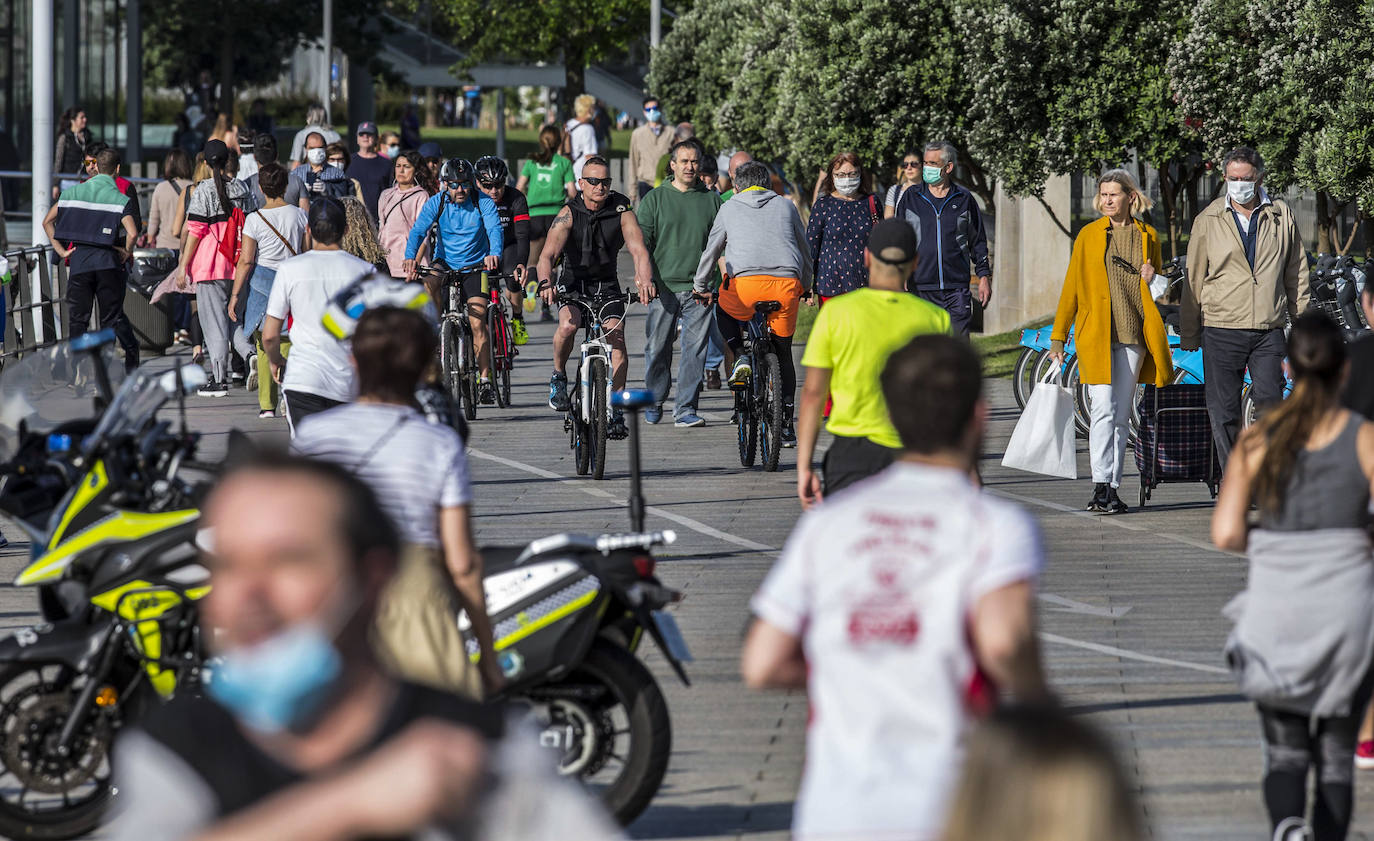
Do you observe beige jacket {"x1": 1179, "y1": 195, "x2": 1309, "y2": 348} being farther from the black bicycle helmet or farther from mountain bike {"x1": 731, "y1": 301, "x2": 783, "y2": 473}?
the black bicycle helmet

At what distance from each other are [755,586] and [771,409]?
12.1 ft

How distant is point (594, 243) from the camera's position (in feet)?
45.2

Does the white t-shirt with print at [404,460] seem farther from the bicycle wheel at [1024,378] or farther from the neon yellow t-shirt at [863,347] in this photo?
the bicycle wheel at [1024,378]

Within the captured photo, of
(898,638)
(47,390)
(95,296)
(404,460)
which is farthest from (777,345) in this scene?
(898,638)

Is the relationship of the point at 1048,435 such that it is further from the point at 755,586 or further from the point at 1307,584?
the point at 1307,584

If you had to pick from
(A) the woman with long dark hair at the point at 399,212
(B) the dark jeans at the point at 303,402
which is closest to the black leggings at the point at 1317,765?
(B) the dark jeans at the point at 303,402

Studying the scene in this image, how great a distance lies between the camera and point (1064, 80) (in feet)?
62.5

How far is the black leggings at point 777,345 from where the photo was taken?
43.7ft

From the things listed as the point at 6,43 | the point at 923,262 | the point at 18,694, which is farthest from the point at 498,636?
the point at 6,43

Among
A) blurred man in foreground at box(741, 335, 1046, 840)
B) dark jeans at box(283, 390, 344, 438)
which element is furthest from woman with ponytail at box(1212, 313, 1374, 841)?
dark jeans at box(283, 390, 344, 438)

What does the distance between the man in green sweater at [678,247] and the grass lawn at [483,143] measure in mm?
39735

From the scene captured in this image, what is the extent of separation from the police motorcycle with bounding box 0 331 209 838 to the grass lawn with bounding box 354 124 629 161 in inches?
1907

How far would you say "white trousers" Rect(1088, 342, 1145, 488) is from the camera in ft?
36.9

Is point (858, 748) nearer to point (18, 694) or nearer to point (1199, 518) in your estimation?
point (18, 694)
